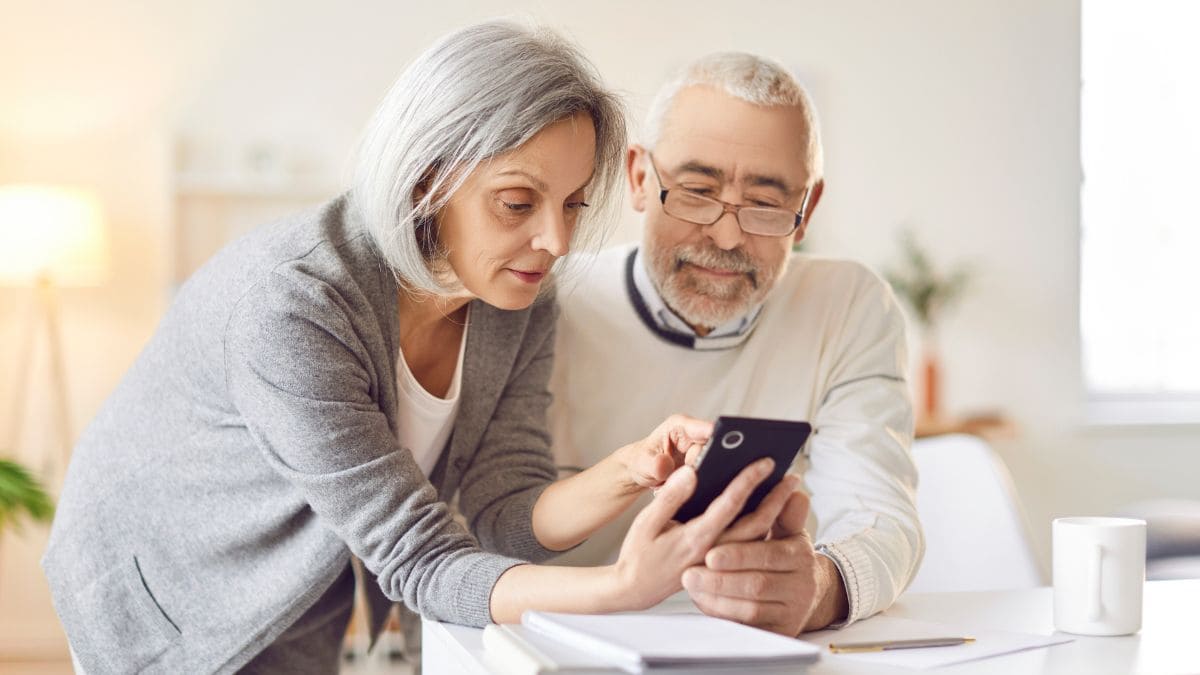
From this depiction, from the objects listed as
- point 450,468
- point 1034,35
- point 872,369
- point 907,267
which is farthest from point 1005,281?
point 450,468

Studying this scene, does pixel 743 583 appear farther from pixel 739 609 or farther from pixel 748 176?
pixel 748 176

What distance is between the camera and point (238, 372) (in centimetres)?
130

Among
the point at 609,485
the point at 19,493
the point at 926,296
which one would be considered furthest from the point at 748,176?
the point at 926,296

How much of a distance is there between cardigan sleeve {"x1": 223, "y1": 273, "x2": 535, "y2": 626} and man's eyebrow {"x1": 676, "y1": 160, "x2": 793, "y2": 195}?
55cm

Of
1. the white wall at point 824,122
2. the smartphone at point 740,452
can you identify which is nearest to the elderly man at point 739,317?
the smartphone at point 740,452

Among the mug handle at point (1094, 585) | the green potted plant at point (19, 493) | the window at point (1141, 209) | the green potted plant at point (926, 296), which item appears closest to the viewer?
the mug handle at point (1094, 585)

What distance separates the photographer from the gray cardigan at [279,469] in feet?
4.03

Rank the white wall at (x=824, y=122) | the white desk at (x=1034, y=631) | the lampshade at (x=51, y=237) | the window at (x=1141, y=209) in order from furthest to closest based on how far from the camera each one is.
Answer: the window at (x=1141, y=209)
the white wall at (x=824, y=122)
the lampshade at (x=51, y=237)
the white desk at (x=1034, y=631)

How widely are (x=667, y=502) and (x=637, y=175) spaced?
2.54 feet

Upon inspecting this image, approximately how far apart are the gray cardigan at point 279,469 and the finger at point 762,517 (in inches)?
9.2

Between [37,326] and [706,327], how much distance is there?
3.42 m

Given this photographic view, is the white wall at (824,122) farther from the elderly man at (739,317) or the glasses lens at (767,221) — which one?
the glasses lens at (767,221)

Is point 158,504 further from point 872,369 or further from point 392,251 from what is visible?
point 872,369

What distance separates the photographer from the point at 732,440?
101 centimetres
